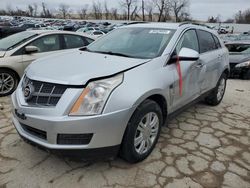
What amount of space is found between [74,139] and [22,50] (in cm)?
390

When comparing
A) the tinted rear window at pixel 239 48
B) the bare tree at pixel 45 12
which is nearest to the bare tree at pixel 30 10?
the bare tree at pixel 45 12

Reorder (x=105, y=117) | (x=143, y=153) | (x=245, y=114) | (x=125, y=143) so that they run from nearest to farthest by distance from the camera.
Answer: (x=105, y=117)
(x=125, y=143)
(x=143, y=153)
(x=245, y=114)

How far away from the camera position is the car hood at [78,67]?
99.7 inches

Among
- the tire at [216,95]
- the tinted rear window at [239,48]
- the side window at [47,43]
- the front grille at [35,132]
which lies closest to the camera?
the front grille at [35,132]

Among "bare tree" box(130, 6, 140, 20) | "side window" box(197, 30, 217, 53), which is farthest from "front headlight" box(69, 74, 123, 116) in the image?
"bare tree" box(130, 6, 140, 20)

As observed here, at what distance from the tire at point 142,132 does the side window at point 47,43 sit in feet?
12.8

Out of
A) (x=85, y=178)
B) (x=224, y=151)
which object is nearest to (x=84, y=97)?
(x=85, y=178)

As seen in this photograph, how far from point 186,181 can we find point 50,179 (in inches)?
58.3

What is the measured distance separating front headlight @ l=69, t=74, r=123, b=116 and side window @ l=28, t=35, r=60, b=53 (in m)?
3.87

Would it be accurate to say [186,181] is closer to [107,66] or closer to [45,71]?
[107,66]

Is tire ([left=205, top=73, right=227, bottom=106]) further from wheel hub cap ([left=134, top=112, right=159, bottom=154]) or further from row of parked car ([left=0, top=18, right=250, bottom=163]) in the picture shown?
wheel hub cap ([left=134, top=112, right=159, bottom=154])

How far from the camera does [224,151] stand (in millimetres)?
3379

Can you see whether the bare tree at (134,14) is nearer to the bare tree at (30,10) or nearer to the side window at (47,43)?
the bare tree at (30,10)

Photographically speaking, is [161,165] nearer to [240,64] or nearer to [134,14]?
[240,64]
